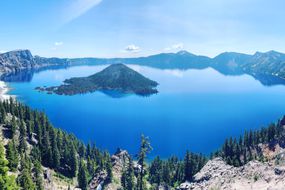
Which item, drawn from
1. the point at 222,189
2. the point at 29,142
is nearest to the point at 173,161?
the point at 29,142

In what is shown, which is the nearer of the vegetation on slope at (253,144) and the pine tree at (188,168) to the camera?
the pine tree at (188,168)

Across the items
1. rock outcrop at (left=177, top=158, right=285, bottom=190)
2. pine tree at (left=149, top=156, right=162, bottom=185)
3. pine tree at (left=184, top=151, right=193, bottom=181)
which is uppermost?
rock outcrop at (left=177, top=158, right=285, bottom=190)

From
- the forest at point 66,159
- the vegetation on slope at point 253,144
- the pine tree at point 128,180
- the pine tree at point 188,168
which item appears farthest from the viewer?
the vegetation on slope at point 253,144

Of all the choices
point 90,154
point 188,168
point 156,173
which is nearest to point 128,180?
point 156,173

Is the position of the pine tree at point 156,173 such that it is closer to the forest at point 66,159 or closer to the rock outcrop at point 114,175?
the forest at point 66,159

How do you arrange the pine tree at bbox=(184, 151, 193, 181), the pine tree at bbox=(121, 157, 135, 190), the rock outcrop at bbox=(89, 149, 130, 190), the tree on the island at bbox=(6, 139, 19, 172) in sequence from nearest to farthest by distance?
the tree on the island at bbox=(6, 139, 19, 172) → the pine tree at bbox=(121, 157, 135, 190) → the rock outcrop at bbox=(89, 149, 130, 190) → the pine tree at bbox=(184, 151, 193, 181)

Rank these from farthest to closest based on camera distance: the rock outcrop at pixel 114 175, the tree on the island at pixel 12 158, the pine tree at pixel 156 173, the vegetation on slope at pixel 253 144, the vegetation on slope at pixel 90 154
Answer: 1. the vegetation on slope at pixel 253 144
2. the pine tree at pixel 156 173
3. the vegetation on slope at pixel 90 154
4. the rock outcrop at pixel 114 175
5. the tree on the island at pixel 12 158

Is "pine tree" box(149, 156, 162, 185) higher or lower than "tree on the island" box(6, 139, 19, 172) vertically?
lower

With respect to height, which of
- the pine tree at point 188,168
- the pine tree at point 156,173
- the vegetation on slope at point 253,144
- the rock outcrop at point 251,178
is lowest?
the pine tree at point 156,173

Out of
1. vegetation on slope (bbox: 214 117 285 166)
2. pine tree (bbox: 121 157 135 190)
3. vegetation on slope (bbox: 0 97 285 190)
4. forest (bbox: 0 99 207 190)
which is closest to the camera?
pine tree (bbox: 121 157 135 190)

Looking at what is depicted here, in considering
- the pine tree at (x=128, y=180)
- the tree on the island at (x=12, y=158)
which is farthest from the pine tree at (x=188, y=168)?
the tree on the island at (x=12, y=158)

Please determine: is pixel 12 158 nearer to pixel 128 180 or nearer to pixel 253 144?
pixel 128 180

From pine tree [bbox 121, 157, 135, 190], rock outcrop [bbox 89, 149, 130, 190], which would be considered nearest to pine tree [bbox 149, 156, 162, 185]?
rock outcrop [bbox 89, 149, 130, 190]

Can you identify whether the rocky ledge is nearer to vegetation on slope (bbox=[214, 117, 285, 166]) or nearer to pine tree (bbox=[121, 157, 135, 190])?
pine tree (bbox=[121, 157, 135, 190])
